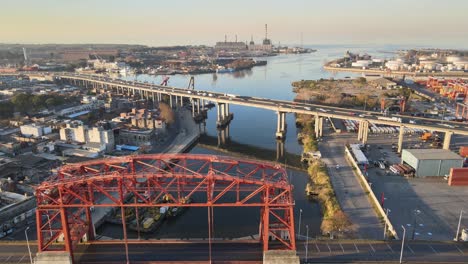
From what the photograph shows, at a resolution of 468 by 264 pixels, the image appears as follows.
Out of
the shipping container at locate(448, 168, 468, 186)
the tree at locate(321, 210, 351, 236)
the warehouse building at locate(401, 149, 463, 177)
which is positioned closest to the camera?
the tree at locate(321, 210, 351, 236)

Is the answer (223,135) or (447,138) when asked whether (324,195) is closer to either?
(447,138)

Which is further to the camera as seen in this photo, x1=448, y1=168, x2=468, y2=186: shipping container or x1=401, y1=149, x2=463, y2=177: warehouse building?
x1=401, y1=149, x2=463, y2=177: warehouse building

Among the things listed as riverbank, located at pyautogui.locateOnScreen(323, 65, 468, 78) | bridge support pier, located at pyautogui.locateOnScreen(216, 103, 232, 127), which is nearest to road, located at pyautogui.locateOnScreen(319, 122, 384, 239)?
bridge support pier, located at pyautogui.locateOnScreen(216, 103, 232, 127)

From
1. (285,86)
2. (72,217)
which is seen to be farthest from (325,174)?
(285,86)

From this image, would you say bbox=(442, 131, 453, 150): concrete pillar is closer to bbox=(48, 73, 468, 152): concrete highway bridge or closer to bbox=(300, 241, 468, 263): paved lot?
bbox=(48, 73, 468, 152): concrete highway bridge

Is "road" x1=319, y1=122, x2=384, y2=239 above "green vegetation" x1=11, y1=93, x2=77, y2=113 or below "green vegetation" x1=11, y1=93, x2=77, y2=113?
below

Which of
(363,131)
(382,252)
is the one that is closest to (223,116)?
(363,131)

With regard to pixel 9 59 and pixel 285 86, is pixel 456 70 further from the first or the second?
pixel 9 59
